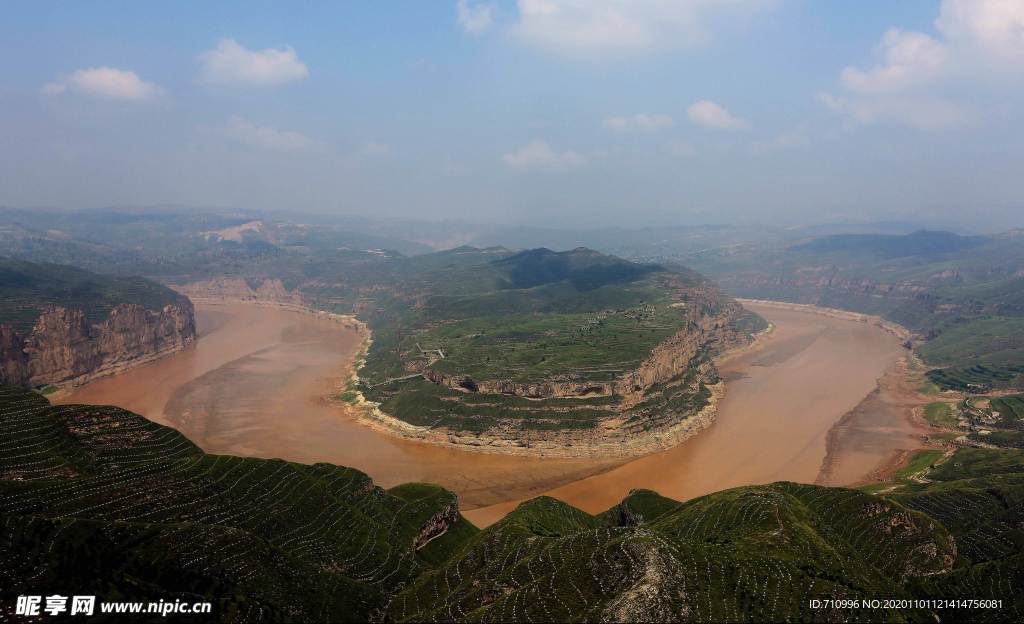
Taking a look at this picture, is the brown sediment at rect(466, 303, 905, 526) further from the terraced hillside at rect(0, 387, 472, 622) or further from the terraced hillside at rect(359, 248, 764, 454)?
the terraced hillside at rect(0, 387, 472, 622)

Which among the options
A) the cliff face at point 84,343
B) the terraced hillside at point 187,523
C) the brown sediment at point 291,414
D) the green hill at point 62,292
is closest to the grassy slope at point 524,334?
the brown sediment at point 291,414

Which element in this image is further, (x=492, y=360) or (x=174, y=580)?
(x=492, y=360)

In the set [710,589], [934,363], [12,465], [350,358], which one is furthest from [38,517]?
[934,363]

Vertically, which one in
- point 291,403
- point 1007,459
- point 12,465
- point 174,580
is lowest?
point 291,403

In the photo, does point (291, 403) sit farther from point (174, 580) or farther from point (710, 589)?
point (710, 589)

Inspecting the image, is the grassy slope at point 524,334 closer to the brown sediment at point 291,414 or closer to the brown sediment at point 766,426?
the brown sediment at point 291,414

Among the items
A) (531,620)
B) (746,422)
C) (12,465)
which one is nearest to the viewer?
(531,620)

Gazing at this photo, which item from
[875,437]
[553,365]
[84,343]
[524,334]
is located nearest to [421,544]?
[553,365]
